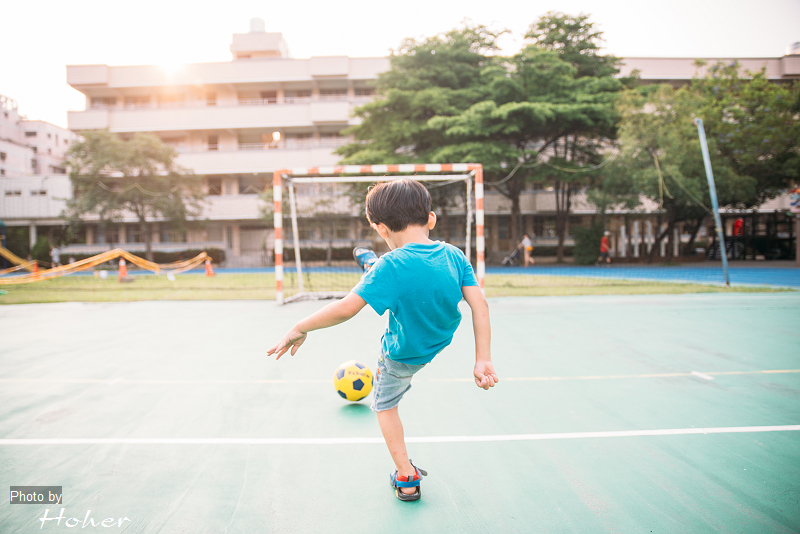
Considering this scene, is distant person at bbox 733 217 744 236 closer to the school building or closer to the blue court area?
the school building

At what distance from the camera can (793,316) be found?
22.6 feet

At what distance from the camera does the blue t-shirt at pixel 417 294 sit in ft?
6.10

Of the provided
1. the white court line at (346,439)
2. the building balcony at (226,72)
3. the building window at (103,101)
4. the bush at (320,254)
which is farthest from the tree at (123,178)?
the white court line at (346,439)

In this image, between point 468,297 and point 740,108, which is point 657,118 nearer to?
point 740,108

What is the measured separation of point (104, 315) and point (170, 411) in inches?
231

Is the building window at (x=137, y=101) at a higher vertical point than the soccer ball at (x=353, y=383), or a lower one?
higher

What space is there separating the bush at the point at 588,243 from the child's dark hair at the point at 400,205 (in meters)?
25.1

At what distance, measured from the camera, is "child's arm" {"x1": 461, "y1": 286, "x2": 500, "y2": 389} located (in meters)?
1.86

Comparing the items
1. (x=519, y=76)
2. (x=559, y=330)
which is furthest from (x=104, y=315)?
(x=519, y=76)

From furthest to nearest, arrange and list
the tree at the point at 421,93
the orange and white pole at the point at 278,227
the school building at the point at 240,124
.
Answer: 1. the school building at the point at 240,124
2. the tree at the point at 421,93
3. the orange and white pole at the point at 278,227

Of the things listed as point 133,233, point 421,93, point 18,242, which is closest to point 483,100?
point 421,93

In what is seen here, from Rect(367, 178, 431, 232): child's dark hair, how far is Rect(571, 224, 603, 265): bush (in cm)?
2515

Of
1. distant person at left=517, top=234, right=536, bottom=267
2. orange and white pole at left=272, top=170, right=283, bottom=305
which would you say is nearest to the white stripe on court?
orange and white pole at left=272, top=170, right=283, bottom=305

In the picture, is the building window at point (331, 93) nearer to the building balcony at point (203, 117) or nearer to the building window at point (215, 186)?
the building balcony at point (203, 117)
